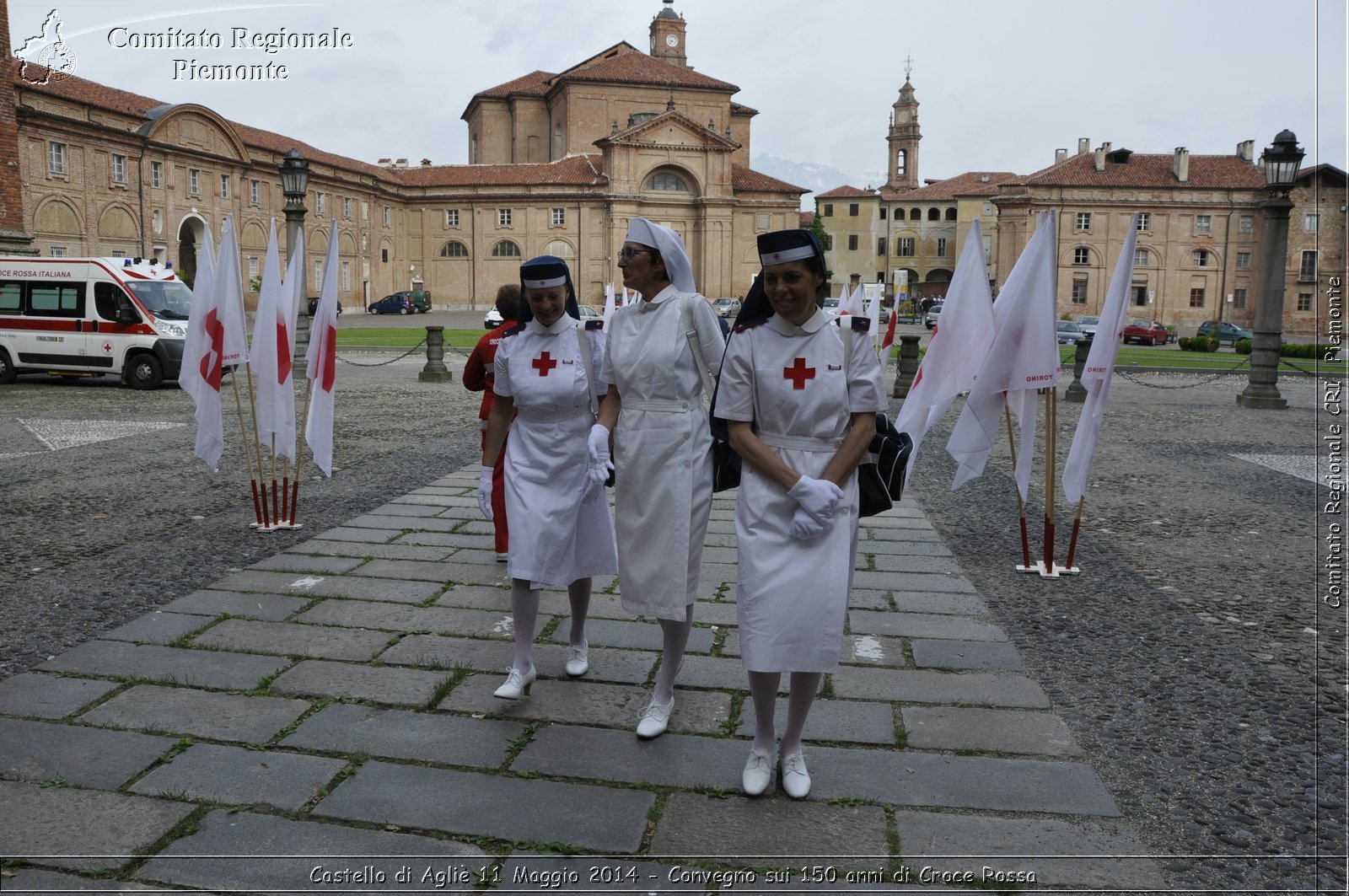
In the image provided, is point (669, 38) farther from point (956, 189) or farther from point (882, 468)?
point (882, 468)

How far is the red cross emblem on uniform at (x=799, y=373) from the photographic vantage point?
10.6 feet

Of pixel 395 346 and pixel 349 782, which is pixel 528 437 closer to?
pixel 349 782

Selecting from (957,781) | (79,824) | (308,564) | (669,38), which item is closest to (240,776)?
(79,824)

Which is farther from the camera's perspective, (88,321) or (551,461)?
(88,321)

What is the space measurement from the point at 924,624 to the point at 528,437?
7.66 ft

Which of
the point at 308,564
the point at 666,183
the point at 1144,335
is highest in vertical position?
the point at 666,183

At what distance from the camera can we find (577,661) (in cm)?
437

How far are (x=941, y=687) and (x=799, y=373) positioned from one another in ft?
5.86

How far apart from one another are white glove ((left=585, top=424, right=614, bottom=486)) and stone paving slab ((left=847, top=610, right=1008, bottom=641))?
187 cm

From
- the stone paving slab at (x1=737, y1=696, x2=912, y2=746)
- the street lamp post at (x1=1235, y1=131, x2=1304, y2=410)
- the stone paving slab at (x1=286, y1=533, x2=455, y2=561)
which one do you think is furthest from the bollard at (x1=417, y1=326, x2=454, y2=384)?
the stone paving slab at (x1=737, y1=696, x2=912, y2=746)

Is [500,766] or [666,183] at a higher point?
[666,183]

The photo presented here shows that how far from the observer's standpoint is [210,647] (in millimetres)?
4602

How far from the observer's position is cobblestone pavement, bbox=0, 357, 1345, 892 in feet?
9.77

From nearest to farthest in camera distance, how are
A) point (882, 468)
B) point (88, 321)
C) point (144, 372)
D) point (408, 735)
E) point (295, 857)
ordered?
point (295, 857), point (882, 468), point (408, 735), point (144, 372), point (88, 321)
